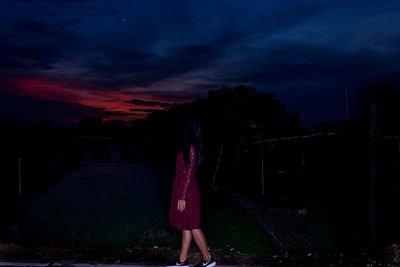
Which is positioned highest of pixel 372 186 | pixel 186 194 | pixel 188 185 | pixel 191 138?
pixel 191 138

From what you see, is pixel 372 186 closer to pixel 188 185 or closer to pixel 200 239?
pixel 200 239

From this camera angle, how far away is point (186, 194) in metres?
4.71

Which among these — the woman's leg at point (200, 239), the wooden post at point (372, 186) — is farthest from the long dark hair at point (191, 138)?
the wooden post at point (372, 186)

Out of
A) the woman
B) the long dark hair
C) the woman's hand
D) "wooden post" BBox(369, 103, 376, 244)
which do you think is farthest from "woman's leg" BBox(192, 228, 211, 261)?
"wooden post" BBox(369, 103, 376, 244)

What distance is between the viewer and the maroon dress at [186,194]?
467 centimetres

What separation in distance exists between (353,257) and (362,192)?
14.7 ft

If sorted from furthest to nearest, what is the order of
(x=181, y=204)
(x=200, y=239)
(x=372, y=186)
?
(x=372, y=186)
(x=200, y=239)
(x=181, y=204)

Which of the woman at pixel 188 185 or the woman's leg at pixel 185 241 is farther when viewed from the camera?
the woman's leg at pixel 185 241

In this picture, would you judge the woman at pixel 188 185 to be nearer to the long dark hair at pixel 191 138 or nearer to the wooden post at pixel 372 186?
the long dark hair at pixel 191 138

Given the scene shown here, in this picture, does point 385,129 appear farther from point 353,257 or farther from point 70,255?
point 70,255

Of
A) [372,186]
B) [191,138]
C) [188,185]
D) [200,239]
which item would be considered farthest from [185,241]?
→ [372,186]

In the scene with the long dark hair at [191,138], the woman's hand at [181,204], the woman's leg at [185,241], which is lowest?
the woman's leg at [185,241]

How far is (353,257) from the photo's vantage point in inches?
220

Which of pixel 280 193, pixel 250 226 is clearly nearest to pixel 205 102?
pixel 280 193
